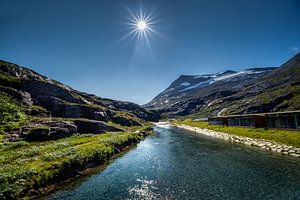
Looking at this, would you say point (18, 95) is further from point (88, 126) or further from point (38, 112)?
point (88, 126)

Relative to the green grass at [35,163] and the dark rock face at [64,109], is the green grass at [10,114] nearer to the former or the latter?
the green grass at [35,163]

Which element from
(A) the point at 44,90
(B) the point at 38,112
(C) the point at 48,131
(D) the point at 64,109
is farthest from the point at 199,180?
(A) the point at 44,90

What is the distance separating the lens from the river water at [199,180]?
22.9 m

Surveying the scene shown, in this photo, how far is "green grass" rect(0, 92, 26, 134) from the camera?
49.1m

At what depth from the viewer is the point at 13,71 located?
98.7 meters

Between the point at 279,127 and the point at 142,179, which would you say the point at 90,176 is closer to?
the point at 142,179

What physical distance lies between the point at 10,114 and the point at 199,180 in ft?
172

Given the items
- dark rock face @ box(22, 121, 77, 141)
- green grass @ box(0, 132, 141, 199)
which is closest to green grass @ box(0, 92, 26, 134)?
dark rock face @ box(22, 121, 77, 141)

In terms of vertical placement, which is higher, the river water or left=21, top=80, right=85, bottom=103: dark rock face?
left=21, top=80, right=85, bottom=103: dark rock face

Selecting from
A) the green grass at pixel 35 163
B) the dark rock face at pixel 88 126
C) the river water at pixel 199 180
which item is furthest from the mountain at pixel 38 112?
the river water at pixel 199 180

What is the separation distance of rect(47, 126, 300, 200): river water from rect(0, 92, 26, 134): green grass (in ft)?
91.4

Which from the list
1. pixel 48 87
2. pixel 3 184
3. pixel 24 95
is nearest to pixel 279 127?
pixel 3 184

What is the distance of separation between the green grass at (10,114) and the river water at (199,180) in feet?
91.4

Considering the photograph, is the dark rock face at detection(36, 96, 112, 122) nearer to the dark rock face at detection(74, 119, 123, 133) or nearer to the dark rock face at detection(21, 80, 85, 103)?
the dark rock face at detection(21, 80, 85, 103)
